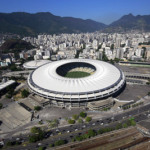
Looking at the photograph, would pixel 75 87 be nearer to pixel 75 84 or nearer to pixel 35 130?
pixel 75 84

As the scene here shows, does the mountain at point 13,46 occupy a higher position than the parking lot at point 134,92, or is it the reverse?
the mountain at point 13,46

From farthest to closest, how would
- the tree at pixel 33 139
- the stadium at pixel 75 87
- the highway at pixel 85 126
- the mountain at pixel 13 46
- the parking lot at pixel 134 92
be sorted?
the mountain at pixel 13 46
the parking lot at pixel 134 92
the stadium at pixel 75 87
the highway at pixel 85 126
the tree at pixel 33 139

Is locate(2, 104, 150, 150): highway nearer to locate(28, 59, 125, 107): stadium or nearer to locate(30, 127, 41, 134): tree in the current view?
locate(30, 127, 41, 134): tree

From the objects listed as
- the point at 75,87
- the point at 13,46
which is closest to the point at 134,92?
the point at 75,87

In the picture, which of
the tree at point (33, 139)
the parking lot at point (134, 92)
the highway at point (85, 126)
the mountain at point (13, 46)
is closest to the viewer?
the tree at point (33, 139)

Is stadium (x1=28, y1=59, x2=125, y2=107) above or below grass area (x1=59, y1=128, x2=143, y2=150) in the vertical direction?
above

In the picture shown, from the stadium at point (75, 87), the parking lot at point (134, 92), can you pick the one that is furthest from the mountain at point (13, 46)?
the parking lot at point (134, 92)

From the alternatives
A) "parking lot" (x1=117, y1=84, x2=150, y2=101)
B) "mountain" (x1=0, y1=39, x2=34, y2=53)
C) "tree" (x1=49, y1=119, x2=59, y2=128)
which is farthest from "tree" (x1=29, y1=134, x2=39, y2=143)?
"mountain" (x1=0, y1=39, x2=34, y2=53)

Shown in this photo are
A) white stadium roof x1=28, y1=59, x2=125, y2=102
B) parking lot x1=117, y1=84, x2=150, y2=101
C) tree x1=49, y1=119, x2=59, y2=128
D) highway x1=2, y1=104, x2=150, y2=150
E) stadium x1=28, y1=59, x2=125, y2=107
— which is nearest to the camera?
highway x1=2, y1=104, x2=150, y2=150

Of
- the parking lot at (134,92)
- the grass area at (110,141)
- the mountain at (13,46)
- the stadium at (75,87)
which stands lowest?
the grass area at (110,141)

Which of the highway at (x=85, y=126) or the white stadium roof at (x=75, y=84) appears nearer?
the highway at (x=85, y=126)

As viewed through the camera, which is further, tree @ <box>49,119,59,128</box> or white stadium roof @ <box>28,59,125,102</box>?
white stadium roof @ <box>28,59,125,102</box>

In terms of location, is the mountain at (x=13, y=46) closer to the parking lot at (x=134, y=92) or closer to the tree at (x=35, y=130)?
the tree at (x=35, y=130)
